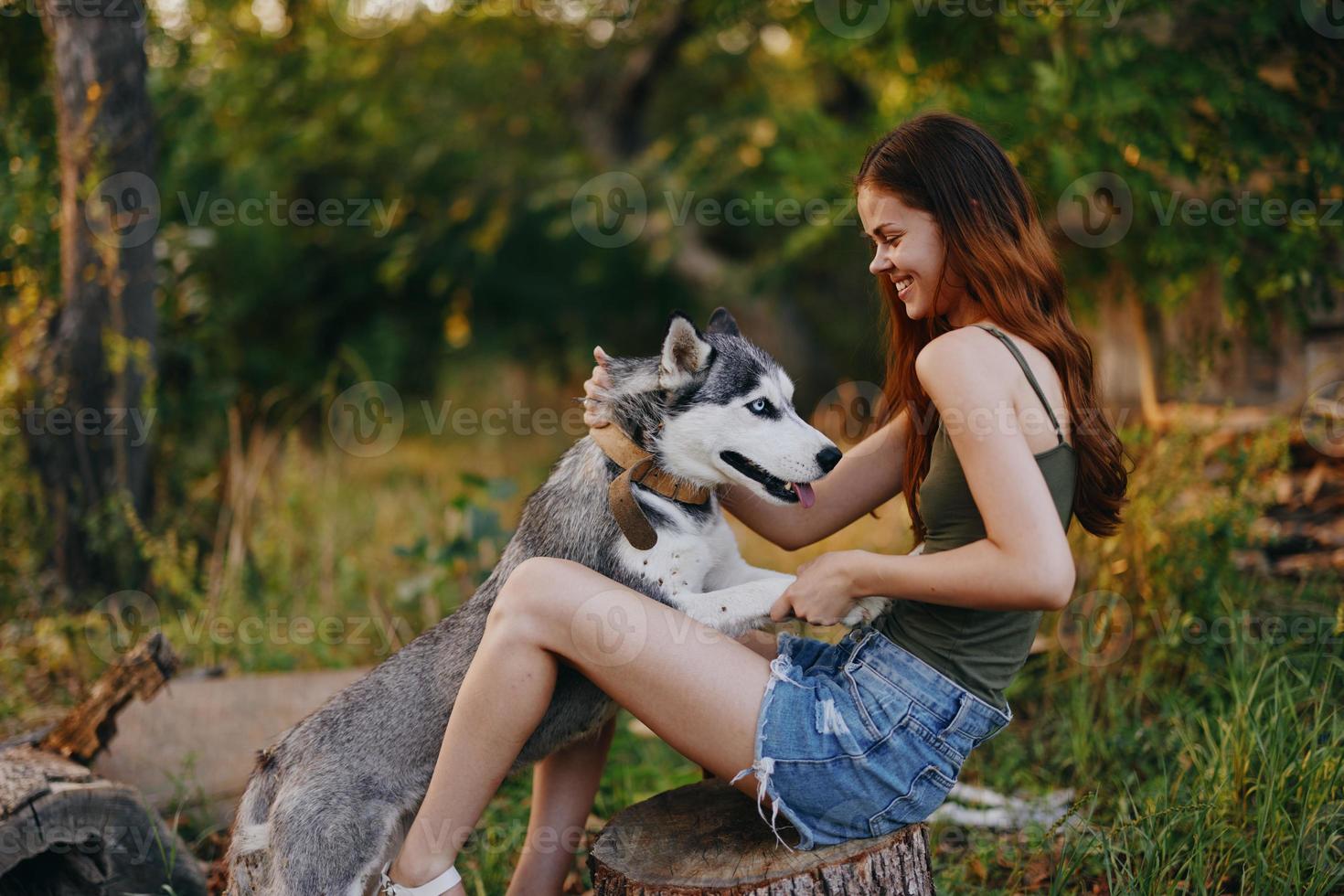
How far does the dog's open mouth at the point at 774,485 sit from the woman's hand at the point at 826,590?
32 centimetres

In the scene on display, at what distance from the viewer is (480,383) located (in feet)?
37.1

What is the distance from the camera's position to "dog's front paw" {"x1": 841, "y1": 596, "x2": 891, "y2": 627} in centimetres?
234

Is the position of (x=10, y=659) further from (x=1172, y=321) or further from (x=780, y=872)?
(x=1172, y=321)

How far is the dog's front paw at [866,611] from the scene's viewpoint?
7.66 feet

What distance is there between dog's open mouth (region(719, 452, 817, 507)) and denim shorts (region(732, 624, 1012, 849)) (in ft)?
1.69

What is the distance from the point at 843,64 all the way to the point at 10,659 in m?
5.79

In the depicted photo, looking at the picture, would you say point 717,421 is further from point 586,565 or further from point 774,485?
point 586,565

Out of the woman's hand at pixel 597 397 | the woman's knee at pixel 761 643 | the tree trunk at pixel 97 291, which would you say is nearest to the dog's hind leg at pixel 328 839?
the woman's knee at pixel 761 643

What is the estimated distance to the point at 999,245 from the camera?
6.82 ft

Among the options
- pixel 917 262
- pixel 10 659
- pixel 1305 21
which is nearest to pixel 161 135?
pixel 10 659

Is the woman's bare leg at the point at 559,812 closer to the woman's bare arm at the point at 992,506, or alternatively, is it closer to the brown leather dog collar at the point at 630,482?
the brown leather dog collar at the point at 630,482

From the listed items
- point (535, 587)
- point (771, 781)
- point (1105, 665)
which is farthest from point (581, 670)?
point (1105, 665)

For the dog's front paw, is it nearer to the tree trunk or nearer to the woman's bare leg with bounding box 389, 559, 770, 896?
the woman's bare leg with bounding box 389, 559, 770, 896

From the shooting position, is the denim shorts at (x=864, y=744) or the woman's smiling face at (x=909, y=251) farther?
the woman's smiling face at (x=909, y=251)
